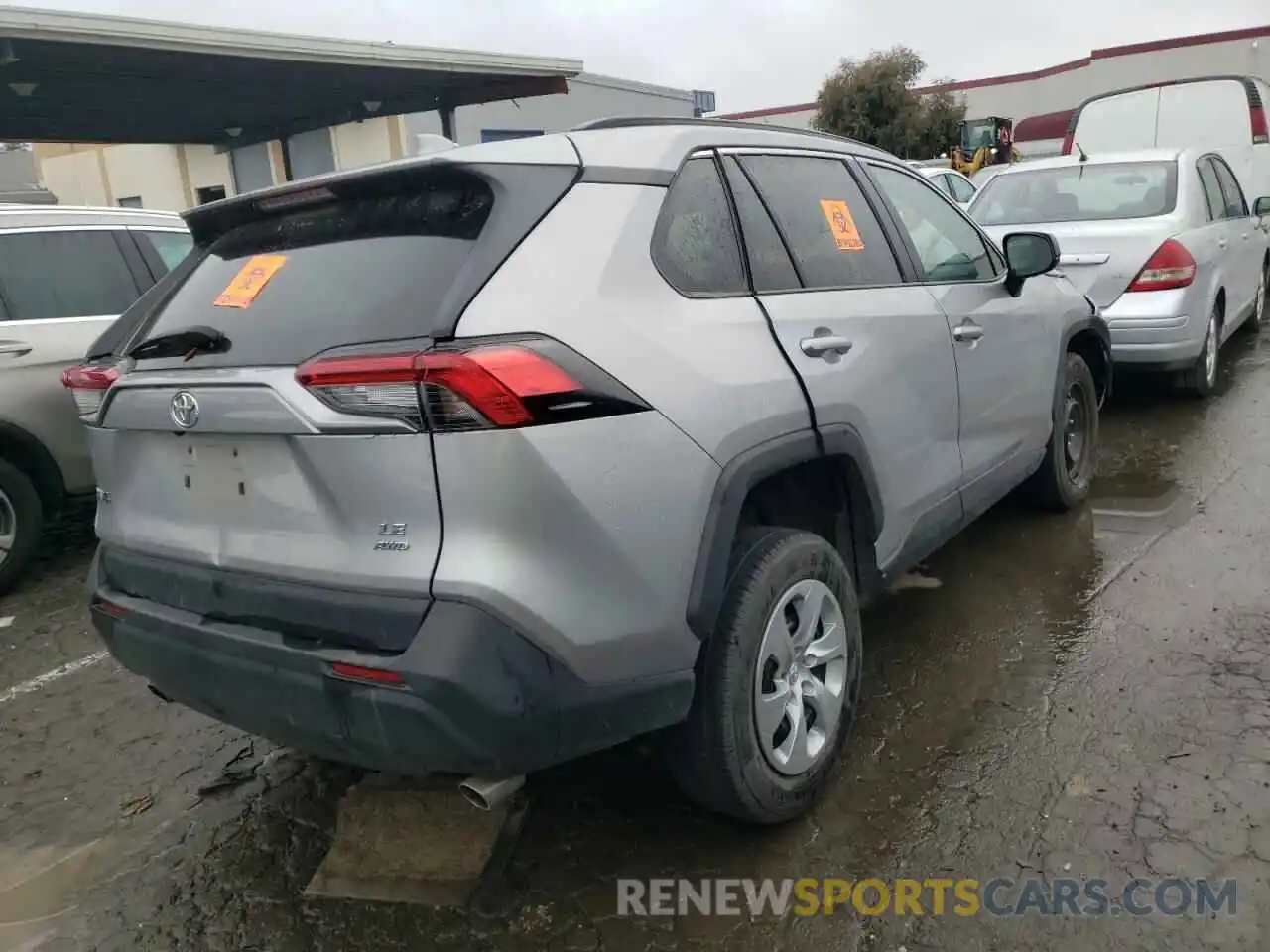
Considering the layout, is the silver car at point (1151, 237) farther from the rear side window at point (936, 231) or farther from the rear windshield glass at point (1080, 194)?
the rear side window at point (936, 231)

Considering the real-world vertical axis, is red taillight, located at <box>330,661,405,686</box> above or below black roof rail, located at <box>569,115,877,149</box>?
below

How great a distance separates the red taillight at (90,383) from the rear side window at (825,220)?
1.89 m

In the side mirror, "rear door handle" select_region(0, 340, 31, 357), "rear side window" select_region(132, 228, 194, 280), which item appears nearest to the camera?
the side mirror

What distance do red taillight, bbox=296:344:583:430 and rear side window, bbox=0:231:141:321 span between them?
389cm

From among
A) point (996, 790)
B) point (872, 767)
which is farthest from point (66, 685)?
point (996, 790)

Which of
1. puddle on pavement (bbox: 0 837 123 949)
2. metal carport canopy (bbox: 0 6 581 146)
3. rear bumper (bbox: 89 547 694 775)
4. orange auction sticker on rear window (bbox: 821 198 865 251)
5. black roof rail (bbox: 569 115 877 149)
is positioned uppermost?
metal carport canopy (bbox: 0 6 581 146)

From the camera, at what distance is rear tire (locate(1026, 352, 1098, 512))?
459 cm

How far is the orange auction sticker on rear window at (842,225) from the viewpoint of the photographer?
3170 millimetres

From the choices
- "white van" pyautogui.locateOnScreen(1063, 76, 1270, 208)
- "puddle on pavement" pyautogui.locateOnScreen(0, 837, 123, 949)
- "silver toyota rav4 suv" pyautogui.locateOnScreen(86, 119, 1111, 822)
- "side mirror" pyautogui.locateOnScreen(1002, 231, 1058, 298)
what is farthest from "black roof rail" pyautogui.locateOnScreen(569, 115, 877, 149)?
"white van" pyautogui.locateOnScreen(1063, 76, 1270, 208)

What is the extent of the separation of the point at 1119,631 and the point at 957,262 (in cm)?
150

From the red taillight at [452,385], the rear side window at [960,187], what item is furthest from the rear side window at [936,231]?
the rear side window at [960,187]

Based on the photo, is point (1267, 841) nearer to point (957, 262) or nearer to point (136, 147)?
point (957, 262)

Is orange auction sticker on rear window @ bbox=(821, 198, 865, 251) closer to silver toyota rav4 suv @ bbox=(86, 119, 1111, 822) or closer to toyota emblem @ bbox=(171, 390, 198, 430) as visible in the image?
silver toyota rav4 suv @ bbox=(86, 119, 1111, 822)

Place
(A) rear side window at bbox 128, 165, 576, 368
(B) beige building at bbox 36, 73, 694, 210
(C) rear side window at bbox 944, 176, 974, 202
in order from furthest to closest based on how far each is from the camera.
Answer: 1. (B) beige building at bbox 36, 73, 694, 210
2. (C) rear side window at bbox 944, 176, 974, 202
3. (A) rear side window at bbox 128, 165, 576, 368
